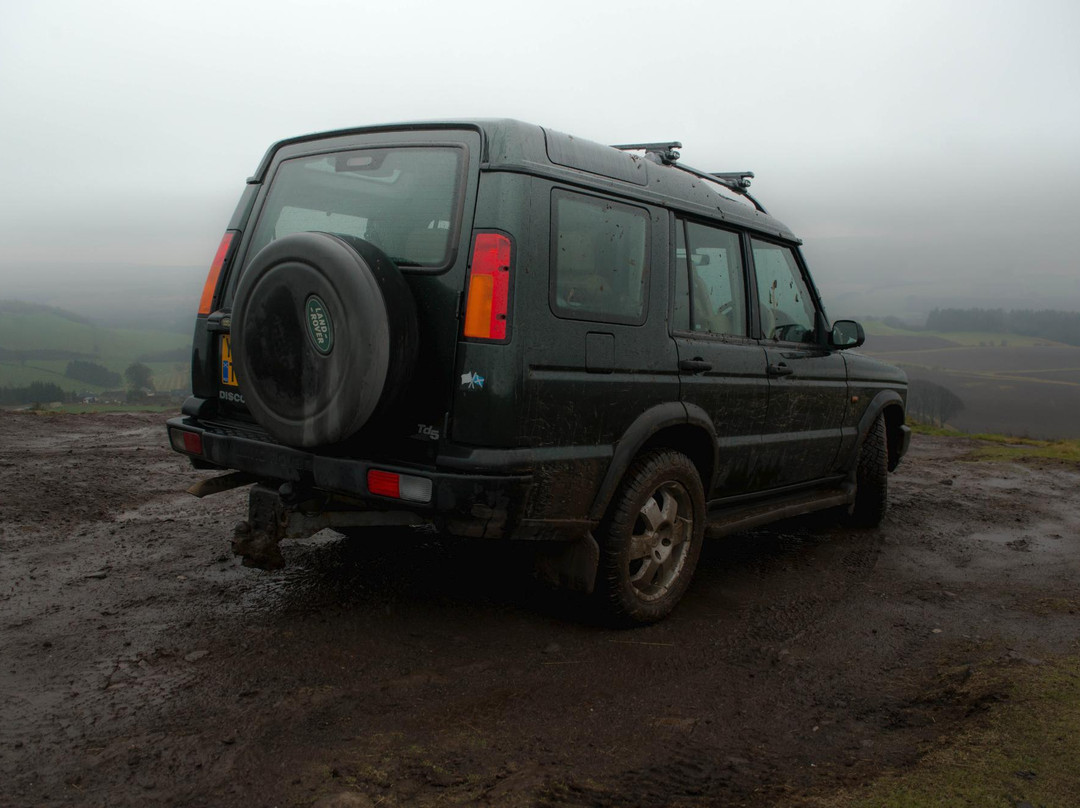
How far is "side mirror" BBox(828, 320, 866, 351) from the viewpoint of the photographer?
496cm

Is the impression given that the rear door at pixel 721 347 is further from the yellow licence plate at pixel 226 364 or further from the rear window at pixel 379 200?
the yellow licence plate at pixel 226 364

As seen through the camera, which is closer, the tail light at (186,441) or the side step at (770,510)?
the tail light at (186,441)

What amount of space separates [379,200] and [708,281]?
1.65 m

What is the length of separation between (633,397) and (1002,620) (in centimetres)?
220

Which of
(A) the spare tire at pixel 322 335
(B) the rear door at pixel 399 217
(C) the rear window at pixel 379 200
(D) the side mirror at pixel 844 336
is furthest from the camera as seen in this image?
(D) the side mirror at pixel 844 336

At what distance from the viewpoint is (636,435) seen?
3.42 meters

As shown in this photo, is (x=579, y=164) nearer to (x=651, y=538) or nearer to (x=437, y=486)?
(x=437, y=486)

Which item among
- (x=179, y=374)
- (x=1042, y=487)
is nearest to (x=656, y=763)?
(x=179, y=374)

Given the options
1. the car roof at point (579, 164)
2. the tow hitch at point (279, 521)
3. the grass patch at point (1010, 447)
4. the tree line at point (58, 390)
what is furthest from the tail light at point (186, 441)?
the grass patch at point (1010, 447)

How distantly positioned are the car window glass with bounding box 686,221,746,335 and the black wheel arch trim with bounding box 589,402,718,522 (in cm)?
47

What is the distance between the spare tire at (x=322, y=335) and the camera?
2.88 m

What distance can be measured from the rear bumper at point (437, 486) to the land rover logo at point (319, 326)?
442 millimetres

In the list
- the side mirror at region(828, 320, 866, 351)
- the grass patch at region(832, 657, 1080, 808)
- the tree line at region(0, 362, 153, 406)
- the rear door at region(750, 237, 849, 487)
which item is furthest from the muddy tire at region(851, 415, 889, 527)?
the tree line at region(0, 362, 153, 406)

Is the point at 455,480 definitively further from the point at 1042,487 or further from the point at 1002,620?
the point at 1042,487
